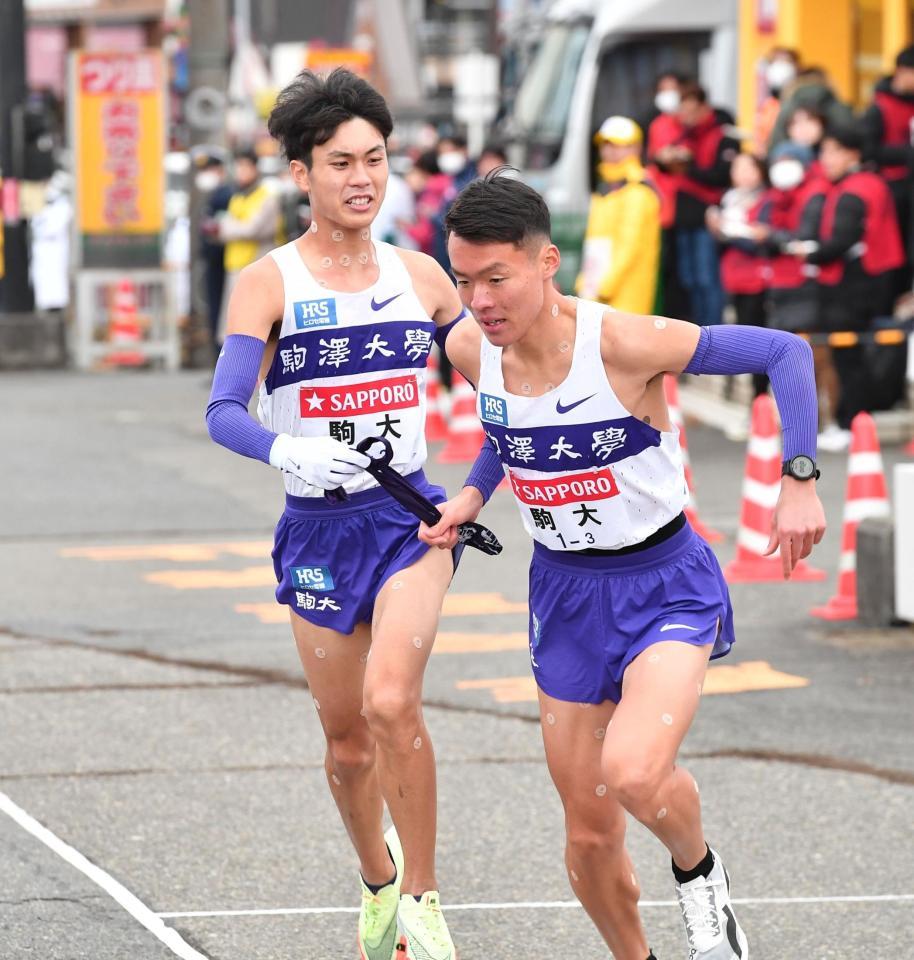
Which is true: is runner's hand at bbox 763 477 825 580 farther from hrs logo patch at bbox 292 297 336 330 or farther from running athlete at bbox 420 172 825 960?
hrs logo patch at bbox 292 297 336 330

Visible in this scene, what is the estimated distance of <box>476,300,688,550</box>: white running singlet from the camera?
187 inches

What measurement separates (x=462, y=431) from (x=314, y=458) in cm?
1031

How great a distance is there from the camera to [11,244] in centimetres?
2338

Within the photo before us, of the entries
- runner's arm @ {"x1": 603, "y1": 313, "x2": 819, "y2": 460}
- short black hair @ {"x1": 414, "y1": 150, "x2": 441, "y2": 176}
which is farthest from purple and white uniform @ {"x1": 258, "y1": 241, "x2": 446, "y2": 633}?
short black hair @ {"x1": 414, "y1": 150, "x2": 441, "y2": 176}

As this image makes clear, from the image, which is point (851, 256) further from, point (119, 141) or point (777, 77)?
point (119, 141)

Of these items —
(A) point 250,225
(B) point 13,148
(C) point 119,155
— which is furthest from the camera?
(B) point 13,148

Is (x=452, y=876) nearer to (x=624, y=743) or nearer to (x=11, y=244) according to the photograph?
(x=624, y=743)

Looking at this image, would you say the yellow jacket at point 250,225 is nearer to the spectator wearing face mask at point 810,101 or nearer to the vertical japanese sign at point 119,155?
the vertical japanese sign at point 119,155

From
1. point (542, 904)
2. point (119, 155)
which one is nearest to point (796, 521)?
point (542, 904)

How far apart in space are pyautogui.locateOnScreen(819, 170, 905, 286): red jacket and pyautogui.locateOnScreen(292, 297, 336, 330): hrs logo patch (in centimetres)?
932

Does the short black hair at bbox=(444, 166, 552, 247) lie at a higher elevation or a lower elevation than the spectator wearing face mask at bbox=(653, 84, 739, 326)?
higher

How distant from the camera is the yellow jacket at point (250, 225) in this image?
1964 centimetres

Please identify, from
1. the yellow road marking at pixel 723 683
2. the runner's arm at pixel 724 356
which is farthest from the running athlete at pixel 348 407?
the yellow road marking at pixel 723 683

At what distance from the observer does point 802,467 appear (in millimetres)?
4730
